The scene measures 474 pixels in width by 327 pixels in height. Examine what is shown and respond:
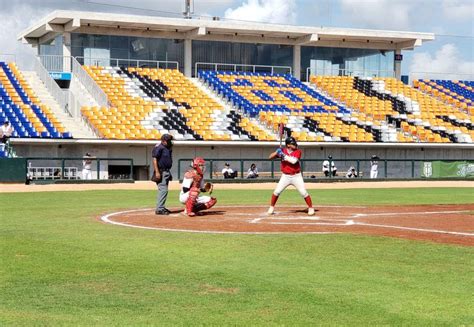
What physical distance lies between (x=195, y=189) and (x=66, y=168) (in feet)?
69.3

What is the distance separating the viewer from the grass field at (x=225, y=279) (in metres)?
8.02

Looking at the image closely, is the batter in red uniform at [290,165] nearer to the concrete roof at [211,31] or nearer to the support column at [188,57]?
the concrete roof at [211,31]

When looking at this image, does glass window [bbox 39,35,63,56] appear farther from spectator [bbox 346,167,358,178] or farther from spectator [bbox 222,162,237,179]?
spectator [bbox 346,167,358,178]

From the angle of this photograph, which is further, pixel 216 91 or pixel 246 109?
pixel 216 91

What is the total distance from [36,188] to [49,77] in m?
17.1

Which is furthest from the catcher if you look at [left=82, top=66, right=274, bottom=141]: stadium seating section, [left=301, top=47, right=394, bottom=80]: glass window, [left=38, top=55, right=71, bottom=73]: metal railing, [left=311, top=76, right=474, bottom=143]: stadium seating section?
[left=301, top=47, right=394, bottom=80]: glass window

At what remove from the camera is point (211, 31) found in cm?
5344

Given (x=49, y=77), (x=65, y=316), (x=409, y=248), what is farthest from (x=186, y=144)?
(x=65, y=316)

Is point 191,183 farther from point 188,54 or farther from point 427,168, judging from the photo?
point 188,54

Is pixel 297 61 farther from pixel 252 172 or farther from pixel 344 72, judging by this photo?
pixel 252 172

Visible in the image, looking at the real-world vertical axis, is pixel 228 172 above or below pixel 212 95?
below

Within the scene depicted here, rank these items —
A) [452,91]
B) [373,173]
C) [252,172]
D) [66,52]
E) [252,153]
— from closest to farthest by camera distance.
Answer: [252,172] < [373,173] < [252,153] < [66,52] < [452,91]

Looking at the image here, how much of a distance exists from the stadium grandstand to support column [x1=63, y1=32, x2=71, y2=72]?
0.27 feet

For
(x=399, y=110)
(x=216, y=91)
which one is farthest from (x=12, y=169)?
(x=399, y=110)
